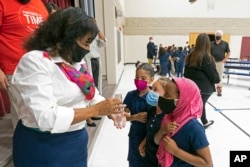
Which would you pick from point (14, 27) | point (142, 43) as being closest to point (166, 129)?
point (14, 27)

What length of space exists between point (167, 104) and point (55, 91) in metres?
0.56

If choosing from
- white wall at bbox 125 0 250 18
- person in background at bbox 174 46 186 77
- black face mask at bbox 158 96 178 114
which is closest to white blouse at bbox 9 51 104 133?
black face mask at bbox 158 96 178 114

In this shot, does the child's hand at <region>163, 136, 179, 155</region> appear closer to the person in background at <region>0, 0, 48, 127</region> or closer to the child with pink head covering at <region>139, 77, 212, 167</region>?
the child with pink head covering at <region>139, 77, 212, 167</region>

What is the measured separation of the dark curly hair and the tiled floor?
1586 mm

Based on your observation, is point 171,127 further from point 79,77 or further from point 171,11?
point 171,11

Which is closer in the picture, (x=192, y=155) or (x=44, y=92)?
(x=44, y=92)

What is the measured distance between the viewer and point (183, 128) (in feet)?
3.50

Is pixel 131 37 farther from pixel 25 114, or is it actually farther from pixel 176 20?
pixel 25 114

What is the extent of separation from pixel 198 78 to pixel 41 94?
7.40 ft

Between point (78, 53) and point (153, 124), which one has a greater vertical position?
point (78, 53)

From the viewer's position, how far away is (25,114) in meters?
0.90

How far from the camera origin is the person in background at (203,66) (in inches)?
101

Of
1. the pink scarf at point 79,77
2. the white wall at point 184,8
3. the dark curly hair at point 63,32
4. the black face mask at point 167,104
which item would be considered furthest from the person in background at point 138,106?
the white wall at point 184,8

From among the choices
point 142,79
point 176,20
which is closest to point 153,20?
point 176,20
